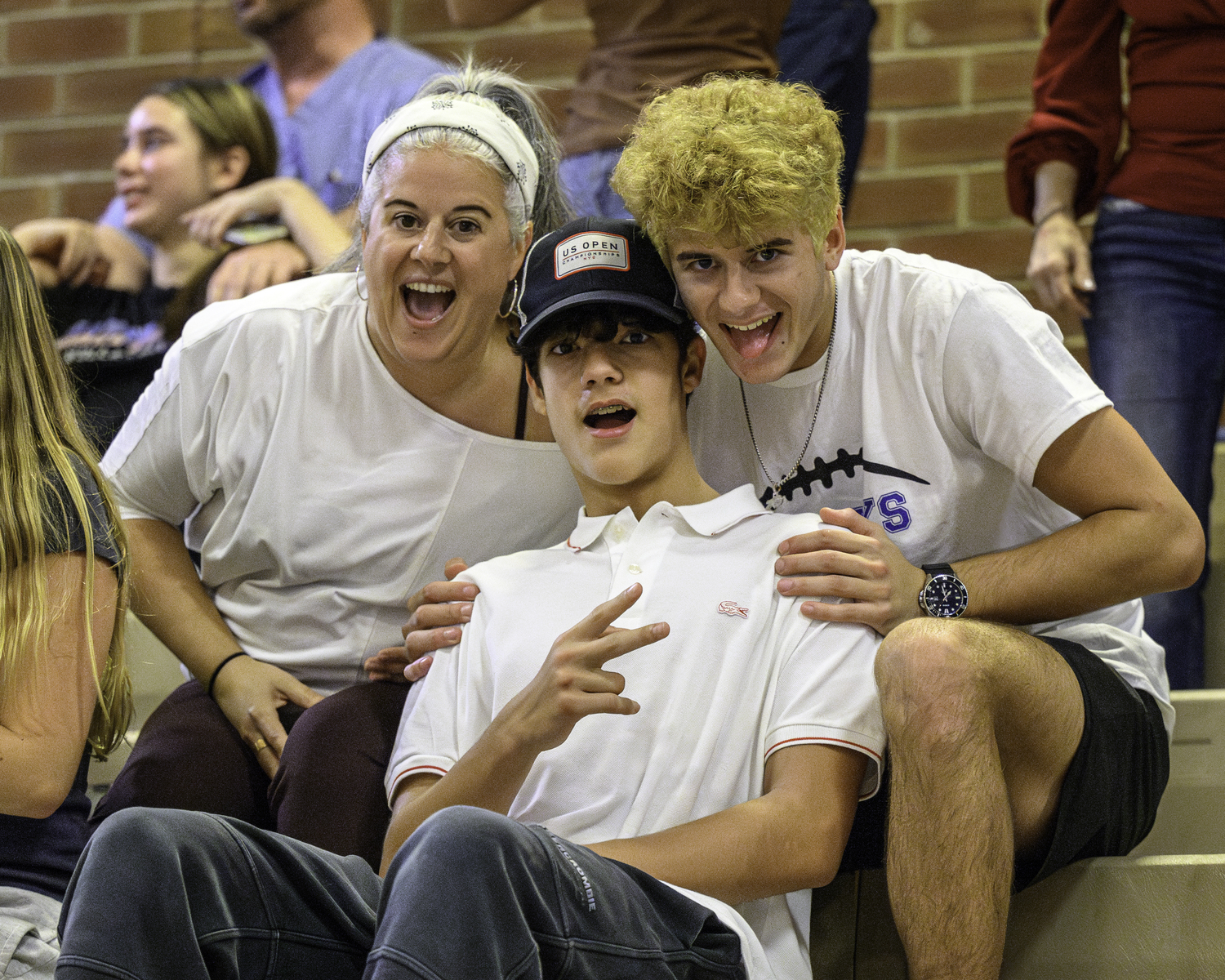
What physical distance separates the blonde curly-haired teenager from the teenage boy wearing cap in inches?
2.5

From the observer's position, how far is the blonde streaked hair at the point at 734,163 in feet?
5.17

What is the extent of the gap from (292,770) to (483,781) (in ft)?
1.31

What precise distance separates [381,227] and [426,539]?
40cm

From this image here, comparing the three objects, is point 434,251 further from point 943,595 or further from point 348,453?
Result: point 943,595

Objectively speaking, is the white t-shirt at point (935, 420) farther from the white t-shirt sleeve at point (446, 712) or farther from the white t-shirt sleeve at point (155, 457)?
the white t-shirt sleeve at point (155, 457)

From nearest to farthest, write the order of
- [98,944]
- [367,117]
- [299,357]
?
[98,944], [299,357], [367,117]

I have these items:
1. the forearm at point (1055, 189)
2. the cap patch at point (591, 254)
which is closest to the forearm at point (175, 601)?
the cap patch at point (591, 254)

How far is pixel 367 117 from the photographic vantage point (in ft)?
9.77

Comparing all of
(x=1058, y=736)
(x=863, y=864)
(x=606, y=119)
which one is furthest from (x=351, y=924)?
(x=606, y=119)

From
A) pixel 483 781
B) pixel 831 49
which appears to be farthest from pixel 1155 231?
pixel 483 781

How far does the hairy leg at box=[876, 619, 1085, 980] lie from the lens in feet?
4.48

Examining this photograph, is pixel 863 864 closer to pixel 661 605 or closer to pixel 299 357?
pixel 661 605

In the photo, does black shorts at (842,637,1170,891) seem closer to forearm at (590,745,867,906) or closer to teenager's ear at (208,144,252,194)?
forearm at (590,745,867,906)

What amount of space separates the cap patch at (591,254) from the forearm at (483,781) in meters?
0.53
